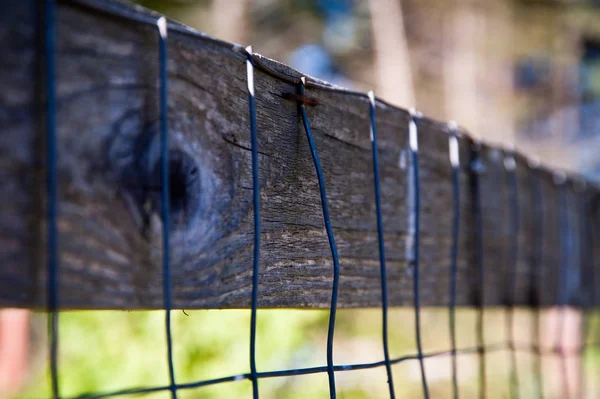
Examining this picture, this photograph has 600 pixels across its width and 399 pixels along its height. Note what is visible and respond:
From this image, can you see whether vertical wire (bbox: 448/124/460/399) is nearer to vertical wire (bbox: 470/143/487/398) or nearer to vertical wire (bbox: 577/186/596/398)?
vertical wire (bbox: 470/143/487/398)

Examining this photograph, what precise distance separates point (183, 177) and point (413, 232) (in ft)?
2.05

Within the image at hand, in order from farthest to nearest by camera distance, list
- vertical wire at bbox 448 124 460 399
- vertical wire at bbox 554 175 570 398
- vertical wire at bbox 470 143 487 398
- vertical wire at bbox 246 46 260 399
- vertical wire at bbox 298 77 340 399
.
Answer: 1. vertical wire at bbox 554 175 570 398
2. vertical wire at bbox 470 143 487 398
3. vertical wire at bbox 448 124 460 399
4. vertical wire at bbox 298 77 340 399
5. vertical wire at bbox 246 46 260 399

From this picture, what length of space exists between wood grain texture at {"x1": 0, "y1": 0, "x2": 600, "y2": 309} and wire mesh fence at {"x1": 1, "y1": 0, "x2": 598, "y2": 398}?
0.01 m

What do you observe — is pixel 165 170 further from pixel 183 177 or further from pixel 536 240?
pixel 536 240

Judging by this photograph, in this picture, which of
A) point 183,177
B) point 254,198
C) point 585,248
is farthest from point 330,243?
point 585,248

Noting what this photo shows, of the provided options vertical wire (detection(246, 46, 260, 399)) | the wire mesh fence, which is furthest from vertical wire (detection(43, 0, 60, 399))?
vertical wire (detection(246, 46, 260, 399))

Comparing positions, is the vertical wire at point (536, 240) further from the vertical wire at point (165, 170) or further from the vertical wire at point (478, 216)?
the vertical wire at point (165, 170)

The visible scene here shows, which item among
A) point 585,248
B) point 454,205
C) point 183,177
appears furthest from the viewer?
point 585,248

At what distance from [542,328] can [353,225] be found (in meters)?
4.35

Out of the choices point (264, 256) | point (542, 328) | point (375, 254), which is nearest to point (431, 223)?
point (375, 254)

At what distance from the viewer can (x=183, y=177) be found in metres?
0.70

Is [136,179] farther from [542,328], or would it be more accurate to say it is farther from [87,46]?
[542,328]

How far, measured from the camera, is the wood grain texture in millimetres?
565

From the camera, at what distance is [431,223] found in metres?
1.28
